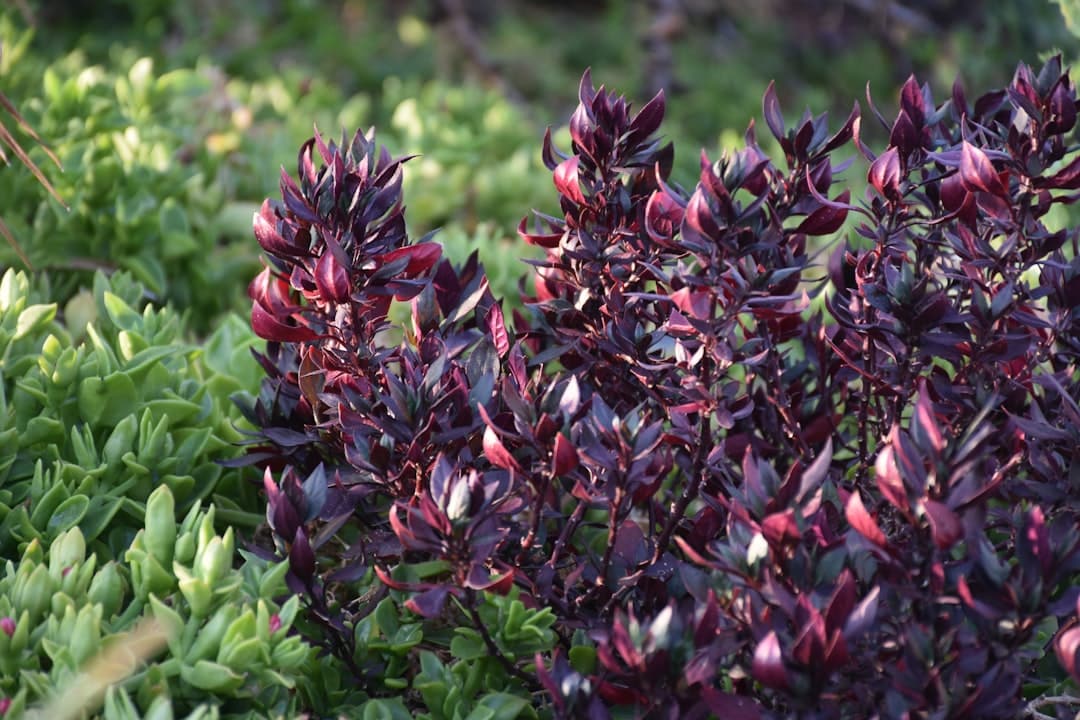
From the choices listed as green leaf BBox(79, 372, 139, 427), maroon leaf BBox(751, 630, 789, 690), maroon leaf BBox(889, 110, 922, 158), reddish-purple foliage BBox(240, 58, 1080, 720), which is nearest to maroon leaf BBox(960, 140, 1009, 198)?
reddish-purple foliage BBox(240, 58, 1080, 720)

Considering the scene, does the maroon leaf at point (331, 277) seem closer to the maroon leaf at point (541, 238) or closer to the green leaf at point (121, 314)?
the maroon leaf at point (541, 238)

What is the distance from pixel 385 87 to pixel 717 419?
3.62 meters

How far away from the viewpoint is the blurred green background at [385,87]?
9.48 ft

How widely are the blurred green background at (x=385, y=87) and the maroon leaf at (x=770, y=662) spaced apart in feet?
5.59

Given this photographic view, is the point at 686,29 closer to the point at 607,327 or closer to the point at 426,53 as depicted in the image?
the point at 426,53

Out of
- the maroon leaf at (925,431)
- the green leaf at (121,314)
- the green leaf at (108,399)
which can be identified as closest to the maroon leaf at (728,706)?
the maroon leaf at (925,431)

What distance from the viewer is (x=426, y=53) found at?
5.81 metres

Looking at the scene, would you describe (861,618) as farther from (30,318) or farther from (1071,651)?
(30,318)

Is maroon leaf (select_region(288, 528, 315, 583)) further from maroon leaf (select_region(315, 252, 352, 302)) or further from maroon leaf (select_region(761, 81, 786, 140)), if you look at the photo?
maroon leaf (select_region(761, 81, 786, 140))

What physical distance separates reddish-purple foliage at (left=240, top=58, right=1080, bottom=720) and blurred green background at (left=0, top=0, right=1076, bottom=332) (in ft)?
3.12

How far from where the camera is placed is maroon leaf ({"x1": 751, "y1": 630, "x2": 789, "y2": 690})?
1.34 metres

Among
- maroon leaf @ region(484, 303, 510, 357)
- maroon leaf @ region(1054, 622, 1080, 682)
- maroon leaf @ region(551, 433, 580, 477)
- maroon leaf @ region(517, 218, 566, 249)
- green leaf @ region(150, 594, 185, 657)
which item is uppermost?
maroon leaf @ region(517, 218, 566, 249)

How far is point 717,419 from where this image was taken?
1626 mm

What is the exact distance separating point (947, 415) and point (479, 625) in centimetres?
85
